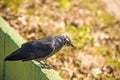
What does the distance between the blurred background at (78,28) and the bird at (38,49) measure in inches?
68.1

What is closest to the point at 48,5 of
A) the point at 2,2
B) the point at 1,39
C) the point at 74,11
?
the point at 74,11

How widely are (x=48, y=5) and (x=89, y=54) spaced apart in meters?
2.31

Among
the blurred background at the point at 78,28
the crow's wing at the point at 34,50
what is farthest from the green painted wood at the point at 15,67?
the blurred background at the point at 78,28

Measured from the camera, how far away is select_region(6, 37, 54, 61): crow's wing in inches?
225

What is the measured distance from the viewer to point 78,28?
10094 mm

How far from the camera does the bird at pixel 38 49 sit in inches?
225

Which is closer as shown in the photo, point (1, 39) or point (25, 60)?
point (25, 60)

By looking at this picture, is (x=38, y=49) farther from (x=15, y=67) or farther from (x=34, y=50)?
(x=15, y=67)

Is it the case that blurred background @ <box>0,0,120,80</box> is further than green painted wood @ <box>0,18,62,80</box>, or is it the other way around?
blurred background @ <box>0,0,120,80</box>

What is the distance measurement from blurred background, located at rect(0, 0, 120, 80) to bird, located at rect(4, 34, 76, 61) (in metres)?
1.73

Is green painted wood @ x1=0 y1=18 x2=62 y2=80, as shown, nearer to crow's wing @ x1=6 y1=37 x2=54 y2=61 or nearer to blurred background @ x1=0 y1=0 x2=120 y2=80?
crow's wing @ x1=6 y1=37 x2=54 y2=61

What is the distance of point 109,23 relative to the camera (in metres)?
10.7

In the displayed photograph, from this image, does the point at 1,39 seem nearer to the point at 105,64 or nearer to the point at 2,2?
the point at 105,64

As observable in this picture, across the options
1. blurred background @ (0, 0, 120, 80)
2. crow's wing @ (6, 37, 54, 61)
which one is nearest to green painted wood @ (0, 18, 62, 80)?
crow's wing @ (6, 37, 54, 61)
